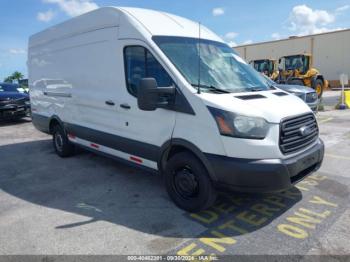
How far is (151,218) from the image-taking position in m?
3.76

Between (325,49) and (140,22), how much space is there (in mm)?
37929

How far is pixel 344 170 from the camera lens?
525 centimetres

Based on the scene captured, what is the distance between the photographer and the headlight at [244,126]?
326 centimetres

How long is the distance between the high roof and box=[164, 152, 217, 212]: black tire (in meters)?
1.72

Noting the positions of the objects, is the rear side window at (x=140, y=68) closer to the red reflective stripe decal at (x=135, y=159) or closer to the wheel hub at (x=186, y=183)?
the red reflective stripe decal at (x=135, y=159)

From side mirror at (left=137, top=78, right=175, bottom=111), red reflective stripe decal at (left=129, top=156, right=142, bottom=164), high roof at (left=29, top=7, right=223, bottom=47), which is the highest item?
high roof at (left=29, top=7, right=223, bottom=47)

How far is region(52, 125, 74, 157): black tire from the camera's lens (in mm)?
6516

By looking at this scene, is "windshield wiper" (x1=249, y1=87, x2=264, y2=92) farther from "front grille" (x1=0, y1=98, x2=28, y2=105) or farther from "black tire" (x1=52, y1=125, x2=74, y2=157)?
"front grille" (x1=0, y1=98, x2=28, y2=105)

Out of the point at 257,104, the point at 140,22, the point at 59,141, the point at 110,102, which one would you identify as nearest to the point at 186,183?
the point at 257,104

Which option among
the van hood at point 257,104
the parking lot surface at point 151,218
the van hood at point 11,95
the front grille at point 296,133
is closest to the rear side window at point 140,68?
the van hood at point 257,104

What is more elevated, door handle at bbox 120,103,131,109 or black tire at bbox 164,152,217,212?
door handle at bbox 120,103,131,109

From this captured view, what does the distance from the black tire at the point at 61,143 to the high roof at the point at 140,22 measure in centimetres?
211

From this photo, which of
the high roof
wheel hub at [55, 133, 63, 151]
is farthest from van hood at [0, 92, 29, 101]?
the high roof

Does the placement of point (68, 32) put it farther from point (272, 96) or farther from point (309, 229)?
point (309, 229)
